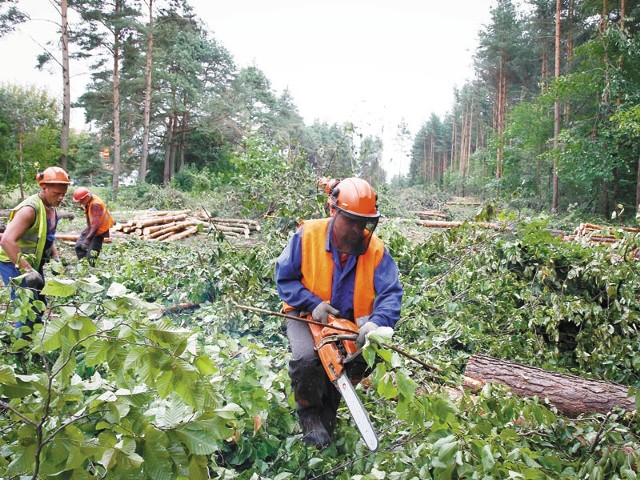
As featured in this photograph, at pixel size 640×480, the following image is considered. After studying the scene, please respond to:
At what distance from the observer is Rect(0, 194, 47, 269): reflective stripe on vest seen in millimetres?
3703

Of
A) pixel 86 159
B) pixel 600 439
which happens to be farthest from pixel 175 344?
pixel 86 159

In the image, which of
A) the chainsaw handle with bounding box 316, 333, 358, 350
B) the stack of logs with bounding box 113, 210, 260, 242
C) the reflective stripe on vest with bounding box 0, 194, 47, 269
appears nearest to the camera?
the chainsaw handle with bounding box 316, 333, 358, 350

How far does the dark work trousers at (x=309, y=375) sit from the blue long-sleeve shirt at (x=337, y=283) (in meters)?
0.21

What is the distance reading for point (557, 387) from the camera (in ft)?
10.1

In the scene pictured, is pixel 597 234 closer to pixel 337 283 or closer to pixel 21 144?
pixel 337 283

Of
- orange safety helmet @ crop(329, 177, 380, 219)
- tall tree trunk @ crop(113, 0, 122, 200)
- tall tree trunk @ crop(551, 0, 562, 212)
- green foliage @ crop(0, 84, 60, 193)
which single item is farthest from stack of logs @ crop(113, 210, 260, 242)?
tall tree trunk @ crop(551, 0, 562, 212)

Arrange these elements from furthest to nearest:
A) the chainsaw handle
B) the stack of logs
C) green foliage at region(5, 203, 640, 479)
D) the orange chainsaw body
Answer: the stack of logs, the orange chainsaw body, the chainsaw handle, green foliage at region(5, 203, 640, 479)

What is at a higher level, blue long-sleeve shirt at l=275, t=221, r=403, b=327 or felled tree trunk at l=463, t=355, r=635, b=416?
blue long-sleeve shirt at l=275, t=221, r=403, b=327

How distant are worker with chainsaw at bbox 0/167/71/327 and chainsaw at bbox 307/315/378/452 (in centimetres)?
240

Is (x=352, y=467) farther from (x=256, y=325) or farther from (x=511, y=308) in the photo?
(x=511, y=308)

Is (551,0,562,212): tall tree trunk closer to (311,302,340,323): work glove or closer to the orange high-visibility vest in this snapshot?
the orange high-visibility vest

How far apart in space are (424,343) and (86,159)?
2896 cm

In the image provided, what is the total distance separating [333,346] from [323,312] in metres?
0.22

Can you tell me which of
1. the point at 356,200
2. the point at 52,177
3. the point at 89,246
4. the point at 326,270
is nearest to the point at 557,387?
the point at 326,270
